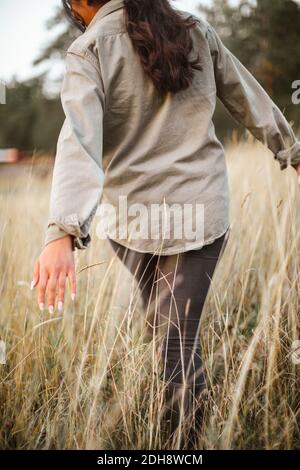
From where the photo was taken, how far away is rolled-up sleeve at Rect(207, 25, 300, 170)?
1.59 metres

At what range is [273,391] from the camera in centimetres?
167

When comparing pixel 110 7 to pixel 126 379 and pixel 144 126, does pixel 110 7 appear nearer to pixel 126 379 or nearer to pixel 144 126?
pixel 144 126

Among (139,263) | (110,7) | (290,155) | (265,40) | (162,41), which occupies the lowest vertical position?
(139,263)

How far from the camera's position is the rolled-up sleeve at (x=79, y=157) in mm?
1151

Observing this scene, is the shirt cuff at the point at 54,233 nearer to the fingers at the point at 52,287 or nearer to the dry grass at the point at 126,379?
the fingers at the point at 52,287

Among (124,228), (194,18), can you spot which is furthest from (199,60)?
(124,228)

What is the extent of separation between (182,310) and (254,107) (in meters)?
0.69

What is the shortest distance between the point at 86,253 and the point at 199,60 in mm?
1275

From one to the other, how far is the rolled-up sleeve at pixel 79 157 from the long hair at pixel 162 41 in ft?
0.46

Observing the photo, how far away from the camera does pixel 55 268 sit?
Answer: 113 centimetres

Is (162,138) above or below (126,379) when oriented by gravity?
above

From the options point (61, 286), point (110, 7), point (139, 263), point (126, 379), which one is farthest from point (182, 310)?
point (110, 7)

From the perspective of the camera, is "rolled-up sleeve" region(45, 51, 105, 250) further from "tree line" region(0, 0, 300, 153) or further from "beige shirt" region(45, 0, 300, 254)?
"tree line" region(0, 0, 300, 153)

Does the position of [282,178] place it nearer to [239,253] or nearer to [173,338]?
[239,253]
